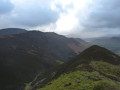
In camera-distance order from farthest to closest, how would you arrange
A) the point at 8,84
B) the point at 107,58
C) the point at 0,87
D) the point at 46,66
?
the point at 46,66
the point at 8,84
the point at 0,87
the point at 107,58

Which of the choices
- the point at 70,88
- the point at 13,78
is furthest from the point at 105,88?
the point at 13,78

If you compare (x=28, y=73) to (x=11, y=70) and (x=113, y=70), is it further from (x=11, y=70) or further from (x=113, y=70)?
(x=113, y=70)

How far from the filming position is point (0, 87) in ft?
262

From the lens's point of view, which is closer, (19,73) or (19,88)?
(19,88)

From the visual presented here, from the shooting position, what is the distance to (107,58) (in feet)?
199

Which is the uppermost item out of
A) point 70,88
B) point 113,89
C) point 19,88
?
point 113,89

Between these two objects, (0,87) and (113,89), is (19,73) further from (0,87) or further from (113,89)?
(113,89)

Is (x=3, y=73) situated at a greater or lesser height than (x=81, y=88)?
lesser

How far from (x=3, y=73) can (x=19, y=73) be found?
42.5 feet

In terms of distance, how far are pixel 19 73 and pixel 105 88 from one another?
99.0 meters

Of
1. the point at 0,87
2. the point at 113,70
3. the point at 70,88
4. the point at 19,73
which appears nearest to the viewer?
the point at 70,88

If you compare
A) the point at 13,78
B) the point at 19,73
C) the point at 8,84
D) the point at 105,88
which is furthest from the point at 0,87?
the point at 105,88

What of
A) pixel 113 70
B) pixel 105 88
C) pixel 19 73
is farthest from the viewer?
pixel 19 73

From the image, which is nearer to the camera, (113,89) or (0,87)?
(113,89)
